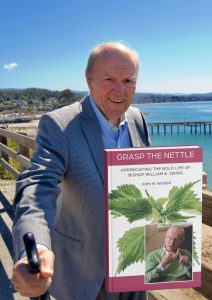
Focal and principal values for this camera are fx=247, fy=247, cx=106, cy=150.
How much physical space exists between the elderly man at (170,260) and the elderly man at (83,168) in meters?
0.44

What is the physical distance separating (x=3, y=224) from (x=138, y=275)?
11.4ft

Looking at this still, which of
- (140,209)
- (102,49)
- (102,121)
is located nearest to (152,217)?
(140,209)

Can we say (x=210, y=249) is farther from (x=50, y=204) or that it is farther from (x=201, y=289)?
(x=50, y=204)

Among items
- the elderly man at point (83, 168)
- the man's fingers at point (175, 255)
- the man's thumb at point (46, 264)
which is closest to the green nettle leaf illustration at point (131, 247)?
the man's fingers at point (175, 255)

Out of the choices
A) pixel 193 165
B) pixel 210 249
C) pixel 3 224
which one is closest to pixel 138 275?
pixel 193 165

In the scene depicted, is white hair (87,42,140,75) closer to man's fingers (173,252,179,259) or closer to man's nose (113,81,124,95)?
man's nose (113,81,124,95)

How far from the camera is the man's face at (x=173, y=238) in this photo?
3.15 ft

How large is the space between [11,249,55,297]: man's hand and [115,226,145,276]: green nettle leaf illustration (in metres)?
0.27

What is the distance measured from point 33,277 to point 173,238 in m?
0.53

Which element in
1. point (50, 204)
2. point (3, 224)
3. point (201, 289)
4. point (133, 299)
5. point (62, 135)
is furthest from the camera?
point (3, 224)

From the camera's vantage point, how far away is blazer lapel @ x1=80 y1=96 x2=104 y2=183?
1.36m

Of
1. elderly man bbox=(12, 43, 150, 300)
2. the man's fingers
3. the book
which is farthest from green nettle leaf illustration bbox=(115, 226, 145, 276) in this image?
elderly man bbox=(12, 43, 150, 300)

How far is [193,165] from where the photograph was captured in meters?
0.93

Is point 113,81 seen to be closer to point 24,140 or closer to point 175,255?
point 175,255
